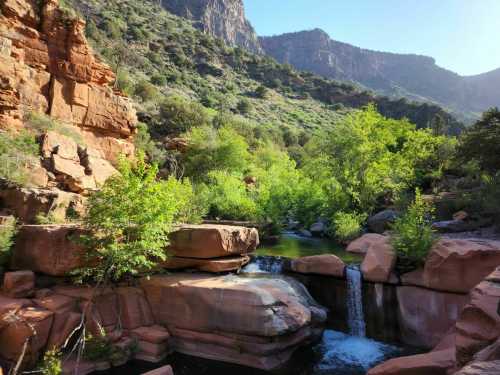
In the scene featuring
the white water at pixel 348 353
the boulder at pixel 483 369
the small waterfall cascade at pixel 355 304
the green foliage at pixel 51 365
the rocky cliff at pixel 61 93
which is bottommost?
the white water at pixel 348 353

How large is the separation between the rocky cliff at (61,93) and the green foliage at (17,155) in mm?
507

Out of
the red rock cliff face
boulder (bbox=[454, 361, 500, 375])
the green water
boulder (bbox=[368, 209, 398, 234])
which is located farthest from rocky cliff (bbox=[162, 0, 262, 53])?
boulder (bbox=[454, 361, 500, 375])

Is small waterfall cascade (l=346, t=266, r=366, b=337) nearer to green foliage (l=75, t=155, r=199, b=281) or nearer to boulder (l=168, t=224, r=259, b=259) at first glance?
boulder (l=168, t=224, r=259, b=259)

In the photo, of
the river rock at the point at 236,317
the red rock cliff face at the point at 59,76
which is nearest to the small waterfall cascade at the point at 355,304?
the river rock at the point at 236,317

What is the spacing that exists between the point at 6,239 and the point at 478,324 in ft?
35.3

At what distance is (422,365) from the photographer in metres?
6.33

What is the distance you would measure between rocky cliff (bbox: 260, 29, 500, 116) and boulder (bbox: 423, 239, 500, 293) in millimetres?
110758

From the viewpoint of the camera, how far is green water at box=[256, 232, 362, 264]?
14.1 metres

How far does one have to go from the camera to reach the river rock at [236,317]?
839cm

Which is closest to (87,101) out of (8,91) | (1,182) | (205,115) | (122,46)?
(8,91)

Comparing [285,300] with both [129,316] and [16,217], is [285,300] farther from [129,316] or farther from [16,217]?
[16,217]

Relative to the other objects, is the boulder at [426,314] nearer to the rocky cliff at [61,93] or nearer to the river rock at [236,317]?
the river rock at [236,317]

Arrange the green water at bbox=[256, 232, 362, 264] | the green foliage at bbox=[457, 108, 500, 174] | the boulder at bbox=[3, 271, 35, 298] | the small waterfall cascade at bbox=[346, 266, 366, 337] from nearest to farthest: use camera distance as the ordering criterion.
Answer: the boulder at bbox=[3, 271, 35, 298] → the small waterfall cascade at bbox=[346, 266, 366, 337] → the green water at bbox=[256, 232, 362, 264] → the green foliage at bbox=[457, 108, 500, 174]

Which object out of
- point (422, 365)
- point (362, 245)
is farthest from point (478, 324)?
point (362, 245)
